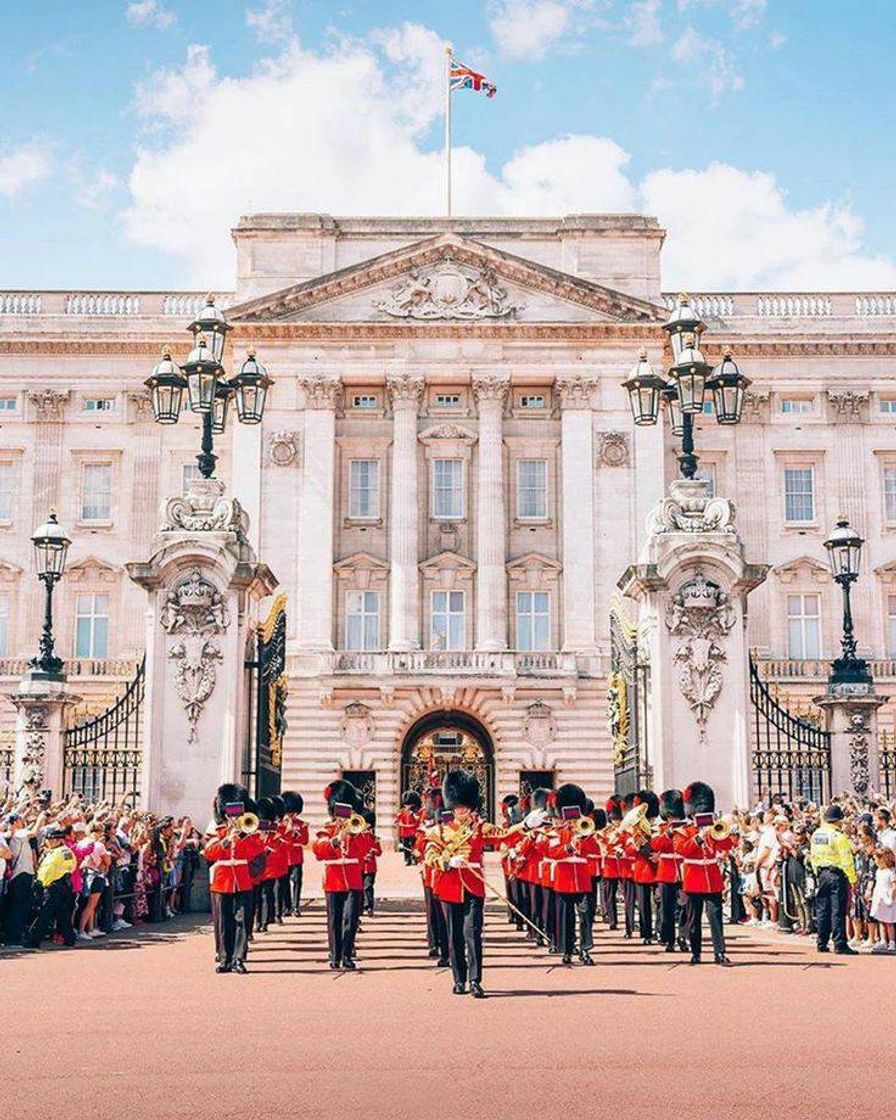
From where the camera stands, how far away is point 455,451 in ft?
157

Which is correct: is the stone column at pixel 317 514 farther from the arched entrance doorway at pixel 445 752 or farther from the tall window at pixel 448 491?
the arched entrance doorway at pixel 445 752

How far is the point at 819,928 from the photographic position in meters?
16.0

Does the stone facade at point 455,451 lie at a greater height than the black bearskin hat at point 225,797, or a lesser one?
greater

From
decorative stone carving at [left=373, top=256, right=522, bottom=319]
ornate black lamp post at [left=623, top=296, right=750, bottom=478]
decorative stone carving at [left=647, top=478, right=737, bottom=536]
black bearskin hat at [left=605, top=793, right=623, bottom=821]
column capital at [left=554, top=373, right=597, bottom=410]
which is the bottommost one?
black bearskin hat at [left=605, top=793, right=623, bottom=821]

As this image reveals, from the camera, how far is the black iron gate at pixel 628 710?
1862 cm

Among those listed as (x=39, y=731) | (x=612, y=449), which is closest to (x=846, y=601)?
(x=39, y=731)

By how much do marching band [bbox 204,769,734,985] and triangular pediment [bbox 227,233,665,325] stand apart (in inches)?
1236

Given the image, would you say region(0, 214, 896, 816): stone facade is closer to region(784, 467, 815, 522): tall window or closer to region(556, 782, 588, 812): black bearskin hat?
region(784, 467, 815, 522): tall window

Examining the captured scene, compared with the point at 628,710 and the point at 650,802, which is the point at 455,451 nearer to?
the point at 628,710

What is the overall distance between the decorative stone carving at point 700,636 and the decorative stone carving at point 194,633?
562 cm

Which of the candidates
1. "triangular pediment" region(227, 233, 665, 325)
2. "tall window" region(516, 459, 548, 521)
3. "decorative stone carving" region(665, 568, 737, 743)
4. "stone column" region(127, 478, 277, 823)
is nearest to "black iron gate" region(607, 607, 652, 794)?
"decorative stone carving" region(665, 568, 737, 743)

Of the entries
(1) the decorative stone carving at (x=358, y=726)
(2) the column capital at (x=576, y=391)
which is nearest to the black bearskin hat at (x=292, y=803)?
(1) the decorative stone carving at (x=358, y=726)

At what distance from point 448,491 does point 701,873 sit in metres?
33.4

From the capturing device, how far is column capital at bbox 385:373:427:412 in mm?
47375
